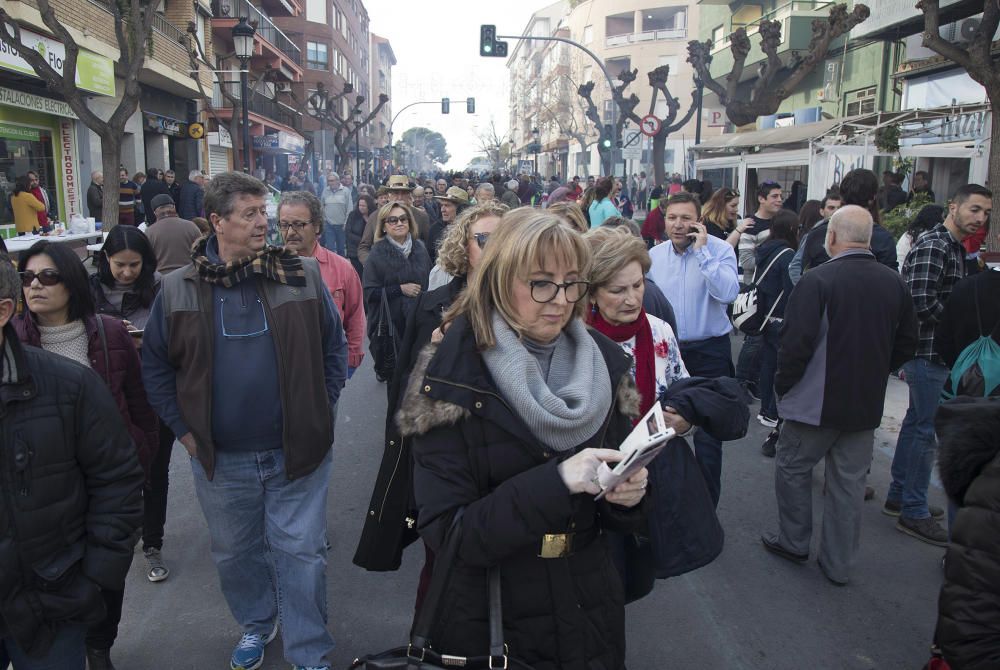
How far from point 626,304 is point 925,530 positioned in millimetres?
3041

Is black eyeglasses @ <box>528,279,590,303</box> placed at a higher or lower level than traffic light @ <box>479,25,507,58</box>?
lower

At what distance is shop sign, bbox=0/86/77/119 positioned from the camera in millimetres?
15953

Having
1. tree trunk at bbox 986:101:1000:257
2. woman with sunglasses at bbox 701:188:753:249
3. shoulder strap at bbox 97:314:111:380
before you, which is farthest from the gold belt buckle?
tree trunk at bbox 986:101:1000:257

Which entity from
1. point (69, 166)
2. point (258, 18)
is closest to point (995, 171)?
point (69, 166)

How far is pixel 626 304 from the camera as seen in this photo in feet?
10.4

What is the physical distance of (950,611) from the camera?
192 cm

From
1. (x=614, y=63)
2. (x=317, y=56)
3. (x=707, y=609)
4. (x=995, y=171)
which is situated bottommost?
(x=707, y=609)

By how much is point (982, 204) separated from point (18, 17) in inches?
645

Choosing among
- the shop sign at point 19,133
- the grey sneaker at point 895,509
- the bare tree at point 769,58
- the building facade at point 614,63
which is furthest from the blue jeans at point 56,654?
the building facade at point 614,63

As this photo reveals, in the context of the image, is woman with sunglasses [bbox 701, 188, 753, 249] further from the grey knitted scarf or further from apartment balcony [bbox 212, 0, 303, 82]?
apartment balcony [bbox 212, 0, 303, 82]

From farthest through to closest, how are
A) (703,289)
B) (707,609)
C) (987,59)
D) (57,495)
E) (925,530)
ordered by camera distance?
(987,59), (925,530), (703,289), (707,609), (57,495)

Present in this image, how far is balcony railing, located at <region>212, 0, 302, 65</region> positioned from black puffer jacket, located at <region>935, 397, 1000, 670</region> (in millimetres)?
27758

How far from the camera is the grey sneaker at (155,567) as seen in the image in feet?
14.1

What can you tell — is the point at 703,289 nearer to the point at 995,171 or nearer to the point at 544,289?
the point at 544,289
